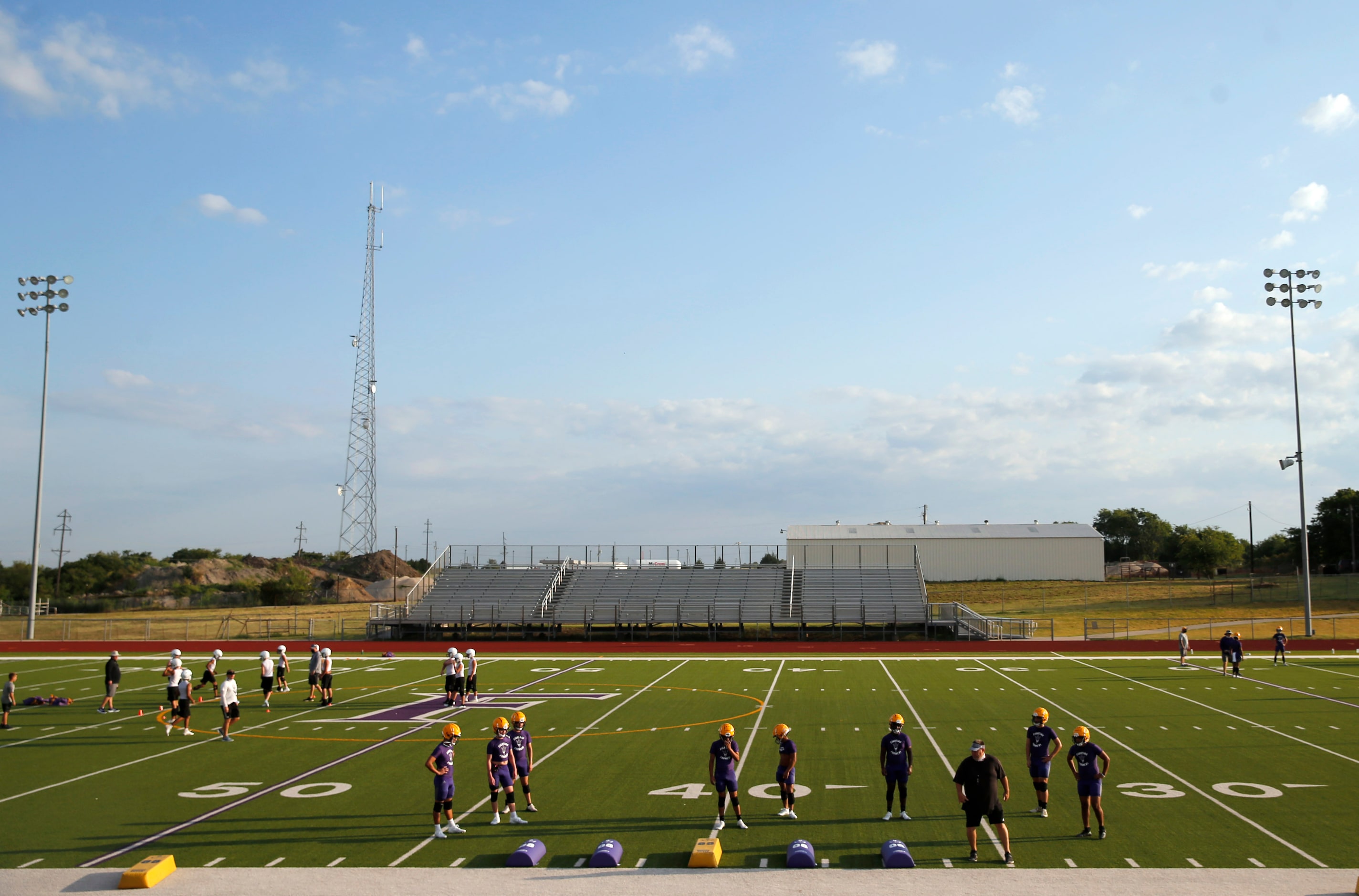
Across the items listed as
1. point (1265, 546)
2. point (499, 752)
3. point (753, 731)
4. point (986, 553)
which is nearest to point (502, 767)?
point (499, 752)

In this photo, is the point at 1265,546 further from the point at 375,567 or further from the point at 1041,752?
the point at 1041,752

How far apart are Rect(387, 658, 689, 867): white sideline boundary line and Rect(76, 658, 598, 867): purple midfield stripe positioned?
3.80 m

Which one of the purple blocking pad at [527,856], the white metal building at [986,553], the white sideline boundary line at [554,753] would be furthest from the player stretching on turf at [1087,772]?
the white metal building at [986,553]

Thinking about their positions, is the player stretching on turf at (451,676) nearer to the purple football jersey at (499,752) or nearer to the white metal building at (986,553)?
the purple football jersey at (499,752)

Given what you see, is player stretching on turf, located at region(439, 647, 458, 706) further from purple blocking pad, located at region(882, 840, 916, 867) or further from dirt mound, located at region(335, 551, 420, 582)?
dirt mound, located at region(335, 551, 420, 582)

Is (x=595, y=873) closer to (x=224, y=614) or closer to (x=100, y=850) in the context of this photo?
(x=100, y=850)

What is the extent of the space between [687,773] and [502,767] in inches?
178

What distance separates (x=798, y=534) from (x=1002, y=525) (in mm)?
17757

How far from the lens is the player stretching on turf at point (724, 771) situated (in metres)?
13.8

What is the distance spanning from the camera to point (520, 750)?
1463cm

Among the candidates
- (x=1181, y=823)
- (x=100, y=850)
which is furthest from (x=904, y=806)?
(x=100, y=850)

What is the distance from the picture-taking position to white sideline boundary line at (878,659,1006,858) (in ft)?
42.9

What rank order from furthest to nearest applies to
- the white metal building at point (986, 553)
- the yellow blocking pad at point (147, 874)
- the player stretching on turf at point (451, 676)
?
the white metal building at point (986, 553)
the player stretching on turf at point (451, 676)
the yellow blocking pad at point (147, 874)

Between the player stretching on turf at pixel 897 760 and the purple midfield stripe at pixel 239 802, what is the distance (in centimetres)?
1030
